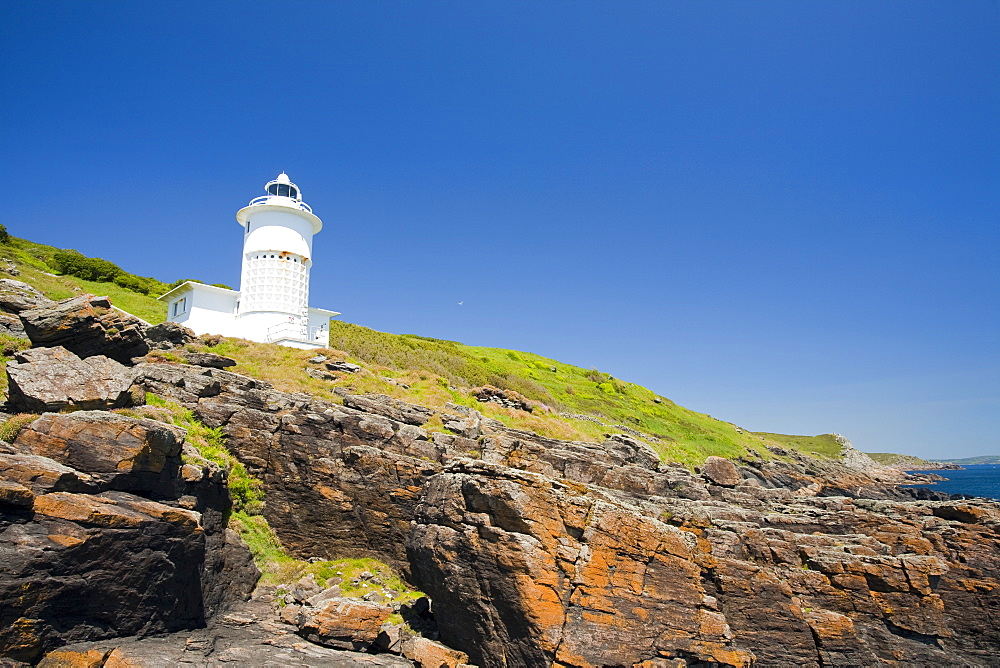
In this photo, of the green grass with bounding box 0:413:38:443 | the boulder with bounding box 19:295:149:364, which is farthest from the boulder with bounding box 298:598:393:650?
the boulder with bounding box 19:295:149:364

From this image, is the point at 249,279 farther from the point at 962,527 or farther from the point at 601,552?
the point at 962,527

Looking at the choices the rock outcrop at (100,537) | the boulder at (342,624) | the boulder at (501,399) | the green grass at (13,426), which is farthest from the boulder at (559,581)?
the boulder at (501,399)

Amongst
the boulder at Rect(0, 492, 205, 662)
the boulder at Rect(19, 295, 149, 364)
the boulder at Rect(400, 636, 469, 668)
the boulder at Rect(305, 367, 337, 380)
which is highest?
the boulder at Rect(305, 367, 337, 380)

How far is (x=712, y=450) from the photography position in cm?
5222

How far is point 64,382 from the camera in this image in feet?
49.3

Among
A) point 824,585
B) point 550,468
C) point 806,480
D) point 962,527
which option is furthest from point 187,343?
point 806,480

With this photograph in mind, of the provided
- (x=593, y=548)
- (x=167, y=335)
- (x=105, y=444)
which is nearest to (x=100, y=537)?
(x=105, y=444)

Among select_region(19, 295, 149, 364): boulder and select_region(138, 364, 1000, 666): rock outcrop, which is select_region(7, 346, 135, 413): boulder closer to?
select_region(19, 295, 149, 364): boulder

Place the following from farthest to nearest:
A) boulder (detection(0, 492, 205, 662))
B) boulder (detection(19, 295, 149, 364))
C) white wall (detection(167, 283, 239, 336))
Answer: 1. white wall (detection(167, 283, 239, 336))
2. boulder (detection(19, 295, 149, 364))
3. boulder (detection(0, 492, 205, 662))

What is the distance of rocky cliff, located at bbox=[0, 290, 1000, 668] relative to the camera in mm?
12773

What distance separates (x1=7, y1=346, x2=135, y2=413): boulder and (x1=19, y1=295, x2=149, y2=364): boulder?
98cm

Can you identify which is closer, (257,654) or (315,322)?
(257,654)

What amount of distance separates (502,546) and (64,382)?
1321cm

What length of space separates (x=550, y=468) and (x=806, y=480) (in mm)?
39000
